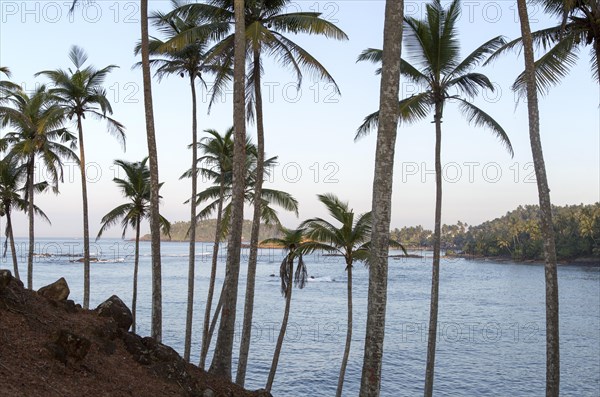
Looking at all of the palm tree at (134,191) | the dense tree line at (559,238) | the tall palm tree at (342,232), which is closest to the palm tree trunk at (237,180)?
the tall palm tree at (342,232)

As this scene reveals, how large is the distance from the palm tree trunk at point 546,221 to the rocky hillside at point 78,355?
574 centimetres

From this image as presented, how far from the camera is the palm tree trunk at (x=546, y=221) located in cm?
1081

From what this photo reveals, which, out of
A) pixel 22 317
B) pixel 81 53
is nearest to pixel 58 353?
pixel 22 317

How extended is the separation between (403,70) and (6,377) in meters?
13.4

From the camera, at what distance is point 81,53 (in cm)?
2219

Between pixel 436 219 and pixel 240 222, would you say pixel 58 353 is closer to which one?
pixel 240 222

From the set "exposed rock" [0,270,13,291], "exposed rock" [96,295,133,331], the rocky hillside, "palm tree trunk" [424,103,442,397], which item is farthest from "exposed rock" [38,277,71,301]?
"palm tree trunk" [424,103,442,397]

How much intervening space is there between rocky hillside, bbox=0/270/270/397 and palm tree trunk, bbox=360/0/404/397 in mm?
3265

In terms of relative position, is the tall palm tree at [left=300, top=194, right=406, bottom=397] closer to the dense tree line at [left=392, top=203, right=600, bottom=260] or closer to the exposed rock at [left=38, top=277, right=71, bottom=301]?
the exposed rock at [left=38, top=277, right=71, bottom=301]

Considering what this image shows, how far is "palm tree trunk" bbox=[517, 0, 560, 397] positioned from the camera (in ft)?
35.5

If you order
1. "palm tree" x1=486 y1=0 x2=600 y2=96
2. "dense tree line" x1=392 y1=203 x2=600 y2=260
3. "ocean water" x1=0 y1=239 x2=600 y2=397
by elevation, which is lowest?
"ocean water" x1=0 y1=239 x2=600 y2=397

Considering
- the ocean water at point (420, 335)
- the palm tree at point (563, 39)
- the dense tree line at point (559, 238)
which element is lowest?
the ocean water at point (420, 335)

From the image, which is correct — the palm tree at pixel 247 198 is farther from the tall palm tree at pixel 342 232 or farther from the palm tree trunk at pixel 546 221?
the palm tree trunk at pixel 546 221

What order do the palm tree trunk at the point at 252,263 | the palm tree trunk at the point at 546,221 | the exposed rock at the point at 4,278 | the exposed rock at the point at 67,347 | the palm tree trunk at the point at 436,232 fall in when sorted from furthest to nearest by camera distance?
the palm tree trunk at the point at 436,232 < the palm tree trunk at the point at 252,263 < the palm tree trunk at the point at 546,221 < the exposed rock at the point at 4,278 < the exposed rock at the point at 67,347
